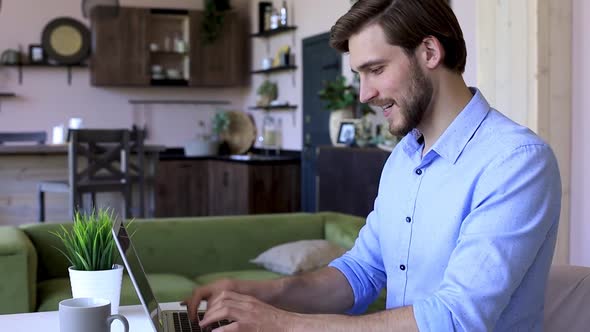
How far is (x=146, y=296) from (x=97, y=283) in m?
0.36

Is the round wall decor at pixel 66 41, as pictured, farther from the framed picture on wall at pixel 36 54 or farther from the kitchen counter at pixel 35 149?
the kitchen counter at pixel 35 149

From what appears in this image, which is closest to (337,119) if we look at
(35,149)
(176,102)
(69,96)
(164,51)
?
(35,149)

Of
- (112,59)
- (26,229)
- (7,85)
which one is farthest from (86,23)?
(26,229)

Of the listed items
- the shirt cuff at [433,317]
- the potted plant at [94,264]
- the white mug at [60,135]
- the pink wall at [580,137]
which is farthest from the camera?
the white mug at [60,135]

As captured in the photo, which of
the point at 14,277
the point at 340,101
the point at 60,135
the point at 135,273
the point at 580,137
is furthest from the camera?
the point at 60,135

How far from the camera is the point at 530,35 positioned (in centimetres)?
356

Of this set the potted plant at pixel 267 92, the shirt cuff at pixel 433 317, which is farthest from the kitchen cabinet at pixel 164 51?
the shirt cuff at pixel 433 317

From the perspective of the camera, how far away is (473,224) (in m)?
1.34

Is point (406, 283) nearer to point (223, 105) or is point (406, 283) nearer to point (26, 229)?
point (26, 229)

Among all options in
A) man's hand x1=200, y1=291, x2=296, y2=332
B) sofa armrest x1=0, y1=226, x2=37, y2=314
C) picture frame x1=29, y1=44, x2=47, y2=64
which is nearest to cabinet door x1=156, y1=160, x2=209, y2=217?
picture frame x1=29, y1=44, x2=47, y2=64

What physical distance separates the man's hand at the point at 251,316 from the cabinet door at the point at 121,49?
7.13 metres

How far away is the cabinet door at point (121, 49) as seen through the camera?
321 inches

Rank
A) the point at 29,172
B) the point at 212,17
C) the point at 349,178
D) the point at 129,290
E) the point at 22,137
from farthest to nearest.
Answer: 1. the point at 212,17
2. the point at 22,137
3. the point at 29,172
4. the point at 349,178
5. the point at 129,290

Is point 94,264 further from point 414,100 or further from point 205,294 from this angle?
point 414,100
